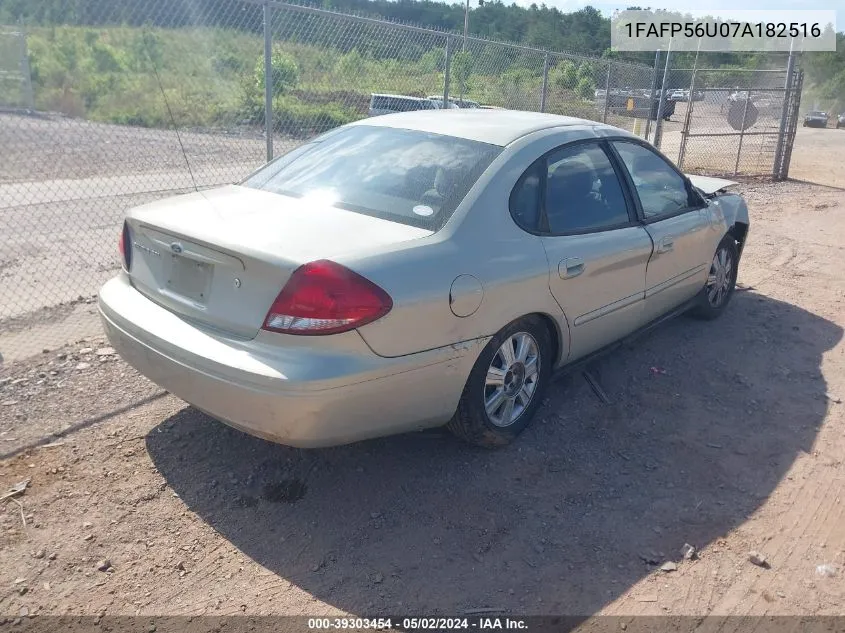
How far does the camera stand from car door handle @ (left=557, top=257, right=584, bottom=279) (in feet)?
12.8

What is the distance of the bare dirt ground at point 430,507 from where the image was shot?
288cm

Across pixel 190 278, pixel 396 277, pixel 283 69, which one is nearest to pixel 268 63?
pixel 283 69

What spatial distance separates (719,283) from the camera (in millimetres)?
6008

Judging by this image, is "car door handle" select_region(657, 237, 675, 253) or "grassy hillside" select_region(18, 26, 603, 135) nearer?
"car door handle" select_region(657, 237, 675, 253)

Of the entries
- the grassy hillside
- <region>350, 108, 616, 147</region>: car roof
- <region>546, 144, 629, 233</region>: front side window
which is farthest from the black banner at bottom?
the grassy hillside

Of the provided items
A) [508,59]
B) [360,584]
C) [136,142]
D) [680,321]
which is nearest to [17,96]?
[136,142]

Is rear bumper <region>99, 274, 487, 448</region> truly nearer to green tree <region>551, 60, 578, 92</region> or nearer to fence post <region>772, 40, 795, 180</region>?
green tree <region>551, 60, 578, 92</region>

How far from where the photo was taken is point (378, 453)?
150 inches

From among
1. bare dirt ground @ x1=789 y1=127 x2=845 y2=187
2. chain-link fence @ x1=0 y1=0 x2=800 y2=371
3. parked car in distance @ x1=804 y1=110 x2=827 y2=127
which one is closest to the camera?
chain-link fence @ x1=0 y1=0 x2=800 y2=371

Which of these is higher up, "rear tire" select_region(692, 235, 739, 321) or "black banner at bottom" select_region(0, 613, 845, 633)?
"rear tire" select_region(692, 235, 739, 321)

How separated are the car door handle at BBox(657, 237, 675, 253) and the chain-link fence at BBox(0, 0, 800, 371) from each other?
299 centimetres

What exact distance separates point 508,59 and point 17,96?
50.5 feet

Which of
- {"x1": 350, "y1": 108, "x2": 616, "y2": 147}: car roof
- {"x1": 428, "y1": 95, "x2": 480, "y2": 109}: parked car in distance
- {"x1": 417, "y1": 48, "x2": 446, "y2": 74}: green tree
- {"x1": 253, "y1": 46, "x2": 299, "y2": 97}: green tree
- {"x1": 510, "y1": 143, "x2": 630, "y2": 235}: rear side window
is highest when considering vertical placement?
{"x1": 417, "y1": 48, "x2": 446, "y2": 74}: green tree

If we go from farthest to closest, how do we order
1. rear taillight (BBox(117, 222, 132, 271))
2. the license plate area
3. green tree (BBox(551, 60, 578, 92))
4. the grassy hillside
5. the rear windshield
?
green tree (BBox(551, 60, 578, 92)), the grassy hillside, rear taillight (BBox(117, 222, 132, 271)), the rear windshield, the license plate area
